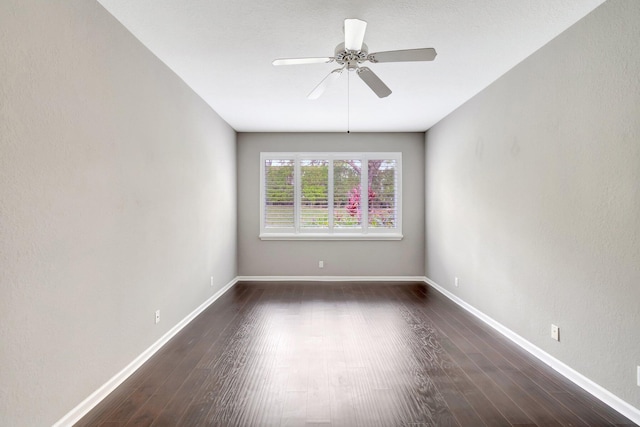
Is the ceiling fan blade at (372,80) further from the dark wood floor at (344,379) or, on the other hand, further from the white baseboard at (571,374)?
the white baseboard at (571,374)

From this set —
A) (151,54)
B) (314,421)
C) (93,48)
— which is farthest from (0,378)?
(151,54)

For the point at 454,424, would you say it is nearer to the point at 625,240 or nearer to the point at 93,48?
the point at 625,240

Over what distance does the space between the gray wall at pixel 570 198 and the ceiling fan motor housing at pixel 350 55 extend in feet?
5.26

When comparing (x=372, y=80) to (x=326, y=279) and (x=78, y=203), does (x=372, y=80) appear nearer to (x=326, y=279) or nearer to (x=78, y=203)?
(x=78, y=203)

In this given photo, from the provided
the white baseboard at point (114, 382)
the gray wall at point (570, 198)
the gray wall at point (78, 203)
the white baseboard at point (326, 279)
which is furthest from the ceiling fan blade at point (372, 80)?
the white baseboard at point (326, 279)

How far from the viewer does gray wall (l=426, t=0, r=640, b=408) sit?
2.24 metres

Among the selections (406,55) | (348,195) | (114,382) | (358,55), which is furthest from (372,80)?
(348,195)

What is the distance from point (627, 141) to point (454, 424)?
2061 millimetres

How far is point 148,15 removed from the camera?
2582mm

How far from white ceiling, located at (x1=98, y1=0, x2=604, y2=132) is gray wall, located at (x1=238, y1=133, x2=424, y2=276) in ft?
5.82

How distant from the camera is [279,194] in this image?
641 centimetres

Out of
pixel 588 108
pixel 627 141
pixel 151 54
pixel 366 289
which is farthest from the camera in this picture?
pixel 366 289

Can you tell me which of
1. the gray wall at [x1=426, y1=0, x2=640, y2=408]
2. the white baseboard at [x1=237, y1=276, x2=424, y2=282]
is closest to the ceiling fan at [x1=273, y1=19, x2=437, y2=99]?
the gray wall at [x1=426, y1=0, x2=640, y2=408]

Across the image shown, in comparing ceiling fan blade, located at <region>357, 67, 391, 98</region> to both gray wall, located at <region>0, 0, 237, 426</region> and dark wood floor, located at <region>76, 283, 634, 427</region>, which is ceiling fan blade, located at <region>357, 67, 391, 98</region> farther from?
dark wood floor, located at <region>76, 283, 634, 427</region>
